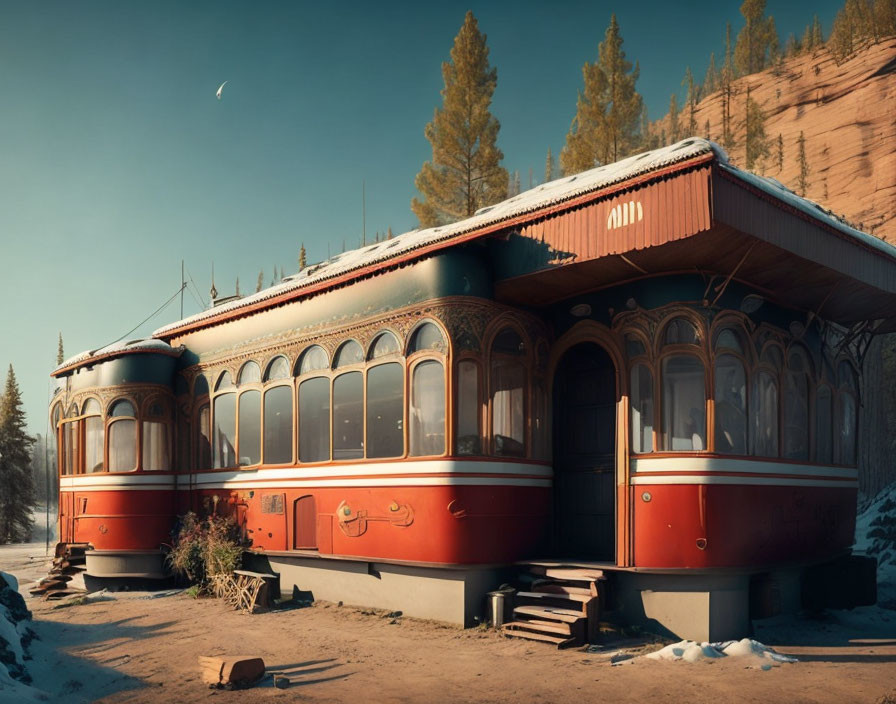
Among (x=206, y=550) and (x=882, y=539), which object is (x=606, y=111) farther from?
(x=206, y=550)

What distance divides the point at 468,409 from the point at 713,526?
11.4ft

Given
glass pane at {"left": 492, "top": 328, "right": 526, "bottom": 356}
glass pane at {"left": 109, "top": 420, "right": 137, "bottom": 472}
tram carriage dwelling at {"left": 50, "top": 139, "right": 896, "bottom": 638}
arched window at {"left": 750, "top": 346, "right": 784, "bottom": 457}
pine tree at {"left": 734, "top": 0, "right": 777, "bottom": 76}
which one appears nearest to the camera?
tram carriage dwelling at {"left": 50, "top": 139, "right": 896, "bottom": 638}

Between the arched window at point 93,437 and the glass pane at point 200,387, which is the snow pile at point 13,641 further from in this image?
the glass pane at point 200,387

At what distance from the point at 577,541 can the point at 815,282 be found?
4.90 m

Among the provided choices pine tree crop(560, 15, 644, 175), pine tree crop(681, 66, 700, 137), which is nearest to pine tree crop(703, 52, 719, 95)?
pine tree crop(681, 66, 700, 137)

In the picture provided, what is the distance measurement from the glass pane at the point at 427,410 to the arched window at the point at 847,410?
21.9ft

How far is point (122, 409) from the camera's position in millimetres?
16219

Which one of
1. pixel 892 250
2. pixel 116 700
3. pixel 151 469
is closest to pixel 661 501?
pixel 892 250

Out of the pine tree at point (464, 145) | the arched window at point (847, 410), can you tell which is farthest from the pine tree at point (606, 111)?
the arched window at point (847, 410)

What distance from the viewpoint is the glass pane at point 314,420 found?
13.2 m

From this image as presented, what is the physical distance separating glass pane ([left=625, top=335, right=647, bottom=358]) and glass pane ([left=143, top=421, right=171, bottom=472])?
33.2ft

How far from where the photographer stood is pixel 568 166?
139ft

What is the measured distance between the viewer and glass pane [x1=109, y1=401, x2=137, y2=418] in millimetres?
16172

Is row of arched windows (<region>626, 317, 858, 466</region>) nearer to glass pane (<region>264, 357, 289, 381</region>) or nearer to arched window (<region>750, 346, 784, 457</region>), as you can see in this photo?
arched window (<region>750, 346, 784, 457</region>)
